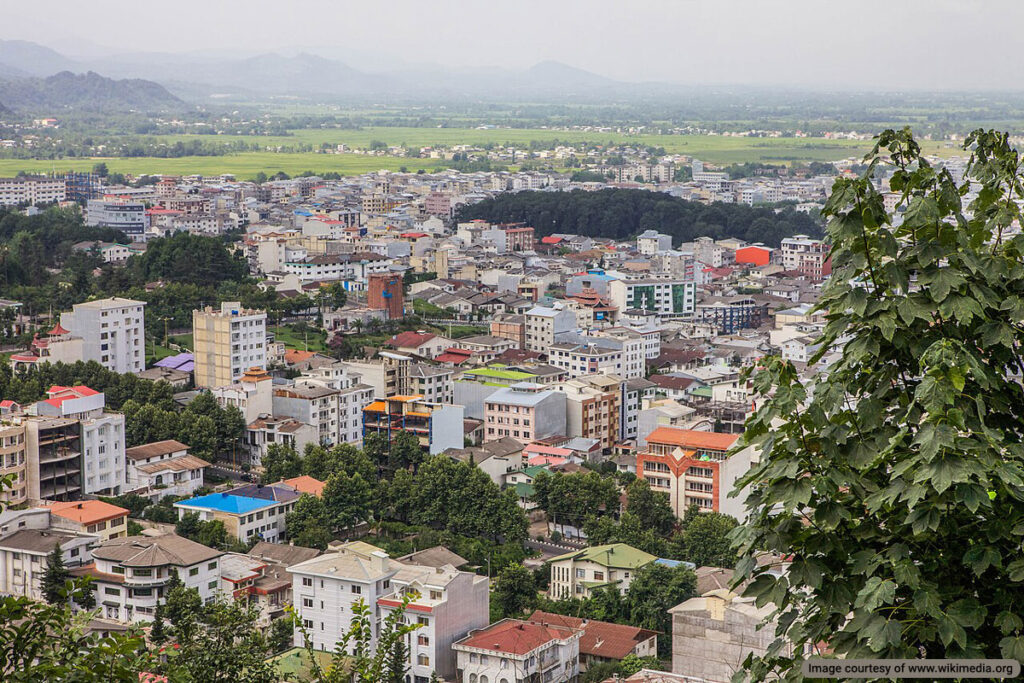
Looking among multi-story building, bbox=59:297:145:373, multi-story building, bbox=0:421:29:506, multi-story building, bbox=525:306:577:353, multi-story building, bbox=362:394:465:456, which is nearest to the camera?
multi-story building, bbox=0:421:29:506

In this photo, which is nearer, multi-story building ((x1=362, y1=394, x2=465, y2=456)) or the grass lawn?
multi-story building ((x1=362, y1=394, x2=465, y2=456))

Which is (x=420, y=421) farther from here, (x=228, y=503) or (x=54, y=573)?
(x=54, y=573)

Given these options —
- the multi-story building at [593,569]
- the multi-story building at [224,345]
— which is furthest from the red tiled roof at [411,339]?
the multi-story building at [593,569]

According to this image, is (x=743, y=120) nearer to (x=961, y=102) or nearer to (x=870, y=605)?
(x=961, y=102)

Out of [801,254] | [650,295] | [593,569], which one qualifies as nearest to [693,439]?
[593,569]

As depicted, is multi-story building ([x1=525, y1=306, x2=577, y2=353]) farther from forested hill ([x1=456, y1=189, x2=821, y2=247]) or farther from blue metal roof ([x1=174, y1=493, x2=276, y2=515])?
forested hill ([x1=456, y1=189, x2=821, y2=247])

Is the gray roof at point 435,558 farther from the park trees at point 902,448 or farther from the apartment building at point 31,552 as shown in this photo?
the park trees at point 902,448

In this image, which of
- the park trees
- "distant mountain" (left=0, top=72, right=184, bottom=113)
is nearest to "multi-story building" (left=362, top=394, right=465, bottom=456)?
the park trees
